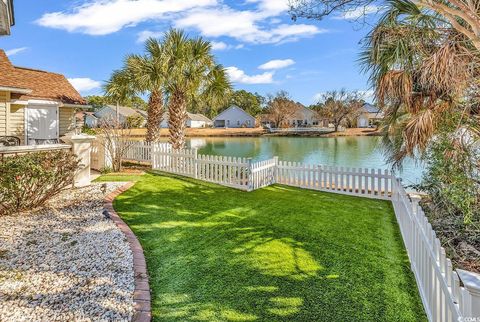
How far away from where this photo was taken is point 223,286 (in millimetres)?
3699

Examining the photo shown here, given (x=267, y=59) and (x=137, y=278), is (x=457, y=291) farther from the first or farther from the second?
(x=267, y=59)

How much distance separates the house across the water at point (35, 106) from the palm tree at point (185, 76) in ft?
16.6

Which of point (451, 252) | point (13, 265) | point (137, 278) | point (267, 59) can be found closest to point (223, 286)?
point (137, 278)

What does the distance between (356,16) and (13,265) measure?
755 centimetres

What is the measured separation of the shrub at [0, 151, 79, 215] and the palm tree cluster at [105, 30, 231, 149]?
7538mm

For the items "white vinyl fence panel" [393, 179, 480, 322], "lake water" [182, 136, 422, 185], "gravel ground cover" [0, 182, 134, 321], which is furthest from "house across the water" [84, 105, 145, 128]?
"white vinyl fence panel" [393, 179, 480, 322]

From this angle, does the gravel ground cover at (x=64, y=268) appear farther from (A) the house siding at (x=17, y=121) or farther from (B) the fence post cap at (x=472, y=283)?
(A) the house siding at (x=17, y=121)

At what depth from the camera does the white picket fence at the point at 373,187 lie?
228 centimetres

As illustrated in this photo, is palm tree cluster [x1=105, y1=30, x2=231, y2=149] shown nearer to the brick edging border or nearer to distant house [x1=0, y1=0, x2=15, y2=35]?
distant house [x1=0, y1=0, x2=15, y2=35]

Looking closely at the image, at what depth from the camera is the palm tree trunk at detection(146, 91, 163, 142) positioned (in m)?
15.7

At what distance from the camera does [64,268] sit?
13.1ft

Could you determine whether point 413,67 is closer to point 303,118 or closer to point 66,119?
point 66,119

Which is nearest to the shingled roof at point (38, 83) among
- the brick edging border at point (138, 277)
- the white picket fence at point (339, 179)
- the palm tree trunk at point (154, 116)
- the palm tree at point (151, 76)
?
the palm tree at point (151, 76)

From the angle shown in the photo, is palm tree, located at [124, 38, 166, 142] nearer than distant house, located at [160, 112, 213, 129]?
Yes
